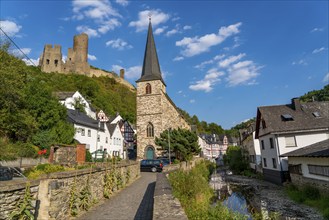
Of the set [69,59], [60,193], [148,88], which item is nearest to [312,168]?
[60,193]

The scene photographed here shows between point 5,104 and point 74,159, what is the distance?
8161 millimetres

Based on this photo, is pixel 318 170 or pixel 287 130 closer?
pixel 318 170

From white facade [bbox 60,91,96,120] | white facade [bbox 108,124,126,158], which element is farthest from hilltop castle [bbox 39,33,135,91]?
white facade [bbox 108,124,126,158]

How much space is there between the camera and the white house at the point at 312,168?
14953mm

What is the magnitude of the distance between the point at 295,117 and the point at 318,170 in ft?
31.7

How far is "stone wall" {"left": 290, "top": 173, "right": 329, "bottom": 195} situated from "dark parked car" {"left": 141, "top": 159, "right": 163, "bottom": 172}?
12.9 meters

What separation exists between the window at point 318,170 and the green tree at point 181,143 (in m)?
14.8

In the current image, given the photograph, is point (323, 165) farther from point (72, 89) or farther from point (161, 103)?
point (72, 89)

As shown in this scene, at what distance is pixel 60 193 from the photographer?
277 inches

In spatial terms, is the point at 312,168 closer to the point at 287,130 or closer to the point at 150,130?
the point at 287,130

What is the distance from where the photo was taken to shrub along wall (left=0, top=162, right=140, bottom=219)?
5.18m

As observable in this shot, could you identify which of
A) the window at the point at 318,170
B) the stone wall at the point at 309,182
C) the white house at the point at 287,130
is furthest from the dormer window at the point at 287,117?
the window at the point at 318,170

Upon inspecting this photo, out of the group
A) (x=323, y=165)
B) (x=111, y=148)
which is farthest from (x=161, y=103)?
(x=323, y=165)

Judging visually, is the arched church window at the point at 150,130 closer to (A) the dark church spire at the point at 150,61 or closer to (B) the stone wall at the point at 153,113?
(B) the stone wall at the point at 153,113
